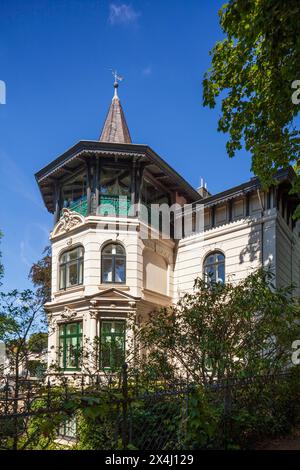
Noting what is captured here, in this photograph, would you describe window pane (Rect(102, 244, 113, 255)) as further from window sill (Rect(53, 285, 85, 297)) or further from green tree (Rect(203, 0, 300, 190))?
green tree (Rect(203, 0, 300, 190))

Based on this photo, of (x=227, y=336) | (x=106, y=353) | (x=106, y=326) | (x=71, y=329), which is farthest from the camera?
(x=71, y=329)

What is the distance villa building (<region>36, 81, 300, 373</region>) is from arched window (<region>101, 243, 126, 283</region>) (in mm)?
45

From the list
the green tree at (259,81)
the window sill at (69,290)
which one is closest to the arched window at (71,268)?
the window sill at (69,290)

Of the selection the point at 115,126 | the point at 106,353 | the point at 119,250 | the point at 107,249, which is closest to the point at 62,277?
the point at 107,249

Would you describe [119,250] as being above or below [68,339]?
above

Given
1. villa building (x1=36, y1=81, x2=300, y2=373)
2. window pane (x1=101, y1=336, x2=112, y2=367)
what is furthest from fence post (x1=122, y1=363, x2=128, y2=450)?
villa building (x1=36, y1=81, x2=300, y2=373)

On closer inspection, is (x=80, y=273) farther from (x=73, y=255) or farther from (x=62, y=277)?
(x=62, y=277)

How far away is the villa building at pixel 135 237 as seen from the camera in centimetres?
1622

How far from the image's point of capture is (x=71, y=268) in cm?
1800

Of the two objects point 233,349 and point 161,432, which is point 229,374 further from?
point 161,432

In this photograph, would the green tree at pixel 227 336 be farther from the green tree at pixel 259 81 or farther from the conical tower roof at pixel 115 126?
the conical tower roof at pixel 115 126

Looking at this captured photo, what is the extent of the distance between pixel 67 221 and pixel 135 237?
3.53 m
